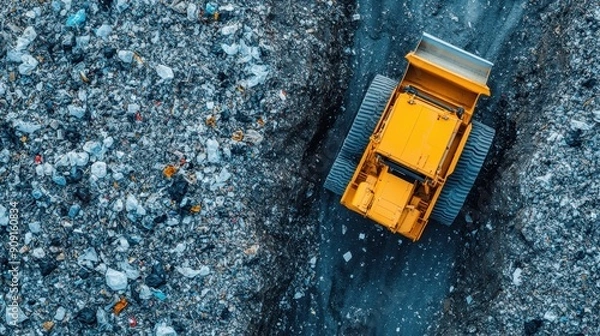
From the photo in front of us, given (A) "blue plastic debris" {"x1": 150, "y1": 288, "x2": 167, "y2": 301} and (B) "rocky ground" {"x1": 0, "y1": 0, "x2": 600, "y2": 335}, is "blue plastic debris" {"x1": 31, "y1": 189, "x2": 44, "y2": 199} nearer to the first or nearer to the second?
(B) "rocky ground" {"x1": 0, "y1": 0, "x2": 600, "y2": 335}

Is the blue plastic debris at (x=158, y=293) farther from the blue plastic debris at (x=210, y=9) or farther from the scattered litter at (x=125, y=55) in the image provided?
the blue plastic debris at (x=210, y=9)

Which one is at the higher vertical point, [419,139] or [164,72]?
[419,139]

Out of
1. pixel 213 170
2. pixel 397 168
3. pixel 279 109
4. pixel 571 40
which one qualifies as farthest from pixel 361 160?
pixel 571 40

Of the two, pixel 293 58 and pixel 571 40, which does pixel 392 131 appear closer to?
pixel 293 58

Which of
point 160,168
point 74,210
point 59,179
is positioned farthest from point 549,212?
point 59,179

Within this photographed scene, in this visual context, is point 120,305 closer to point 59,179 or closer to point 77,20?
point 59,179

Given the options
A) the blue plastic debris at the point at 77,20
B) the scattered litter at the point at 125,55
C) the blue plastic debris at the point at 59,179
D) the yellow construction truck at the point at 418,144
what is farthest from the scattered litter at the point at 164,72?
the yellow construction truck at the point at 418,144
